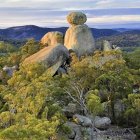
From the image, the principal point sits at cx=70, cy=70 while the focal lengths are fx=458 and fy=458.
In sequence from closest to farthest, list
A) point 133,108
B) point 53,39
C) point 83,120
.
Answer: point 133,108 < point 83,120 < point 53,39

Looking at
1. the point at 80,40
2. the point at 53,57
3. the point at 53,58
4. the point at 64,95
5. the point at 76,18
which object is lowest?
the point at 64,95

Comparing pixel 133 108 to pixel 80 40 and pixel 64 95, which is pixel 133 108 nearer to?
pixel 64 95

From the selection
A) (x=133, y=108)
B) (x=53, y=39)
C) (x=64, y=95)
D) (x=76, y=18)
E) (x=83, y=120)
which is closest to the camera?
(x=133, y=108)

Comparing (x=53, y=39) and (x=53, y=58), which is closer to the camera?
(x=53, y=58)

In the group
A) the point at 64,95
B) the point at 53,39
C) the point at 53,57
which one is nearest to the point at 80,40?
the point at 53,39

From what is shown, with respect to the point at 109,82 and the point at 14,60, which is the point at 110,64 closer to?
the point at 109,82

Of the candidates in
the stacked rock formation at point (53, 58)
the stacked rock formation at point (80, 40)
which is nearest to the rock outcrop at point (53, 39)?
the stacked rock formation at point (80, 40)

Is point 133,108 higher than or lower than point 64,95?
lower

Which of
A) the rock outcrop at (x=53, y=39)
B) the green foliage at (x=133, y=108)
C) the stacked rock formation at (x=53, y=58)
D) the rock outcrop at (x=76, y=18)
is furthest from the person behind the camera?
the rock outcrop at (x=53, y=39)

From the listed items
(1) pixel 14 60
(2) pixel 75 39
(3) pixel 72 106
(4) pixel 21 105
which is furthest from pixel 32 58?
(4) pixel 21 105

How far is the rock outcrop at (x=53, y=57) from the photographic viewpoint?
184 ft

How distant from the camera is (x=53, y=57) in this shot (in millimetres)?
57000

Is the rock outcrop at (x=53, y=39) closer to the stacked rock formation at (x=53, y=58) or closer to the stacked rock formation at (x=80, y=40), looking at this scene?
the stacked rock formation at (x=80, y=40)

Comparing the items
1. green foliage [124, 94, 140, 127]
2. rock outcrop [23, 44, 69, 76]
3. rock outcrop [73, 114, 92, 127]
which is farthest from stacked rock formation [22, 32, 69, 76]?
green foliage [124, 94, 140, 127]
